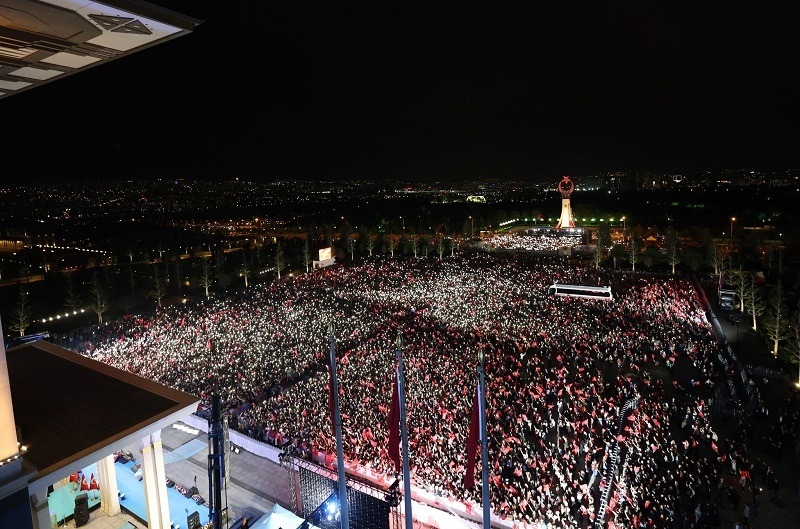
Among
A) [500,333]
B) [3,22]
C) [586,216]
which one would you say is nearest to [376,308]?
[500,333]

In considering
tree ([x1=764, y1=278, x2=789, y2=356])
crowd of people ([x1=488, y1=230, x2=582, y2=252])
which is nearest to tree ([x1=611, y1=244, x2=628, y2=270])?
crowd of people ([x1=488, y1=230, x2=582, y2=252])

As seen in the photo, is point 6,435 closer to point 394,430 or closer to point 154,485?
point 154,485

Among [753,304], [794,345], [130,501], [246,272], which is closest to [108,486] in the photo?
[130,501]

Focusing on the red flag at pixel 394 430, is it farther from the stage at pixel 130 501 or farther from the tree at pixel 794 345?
the tree at pixel 794 345

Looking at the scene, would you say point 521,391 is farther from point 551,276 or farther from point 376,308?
point 551,276

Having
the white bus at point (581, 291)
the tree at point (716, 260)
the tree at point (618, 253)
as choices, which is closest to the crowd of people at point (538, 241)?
the tree at point (618, 253)

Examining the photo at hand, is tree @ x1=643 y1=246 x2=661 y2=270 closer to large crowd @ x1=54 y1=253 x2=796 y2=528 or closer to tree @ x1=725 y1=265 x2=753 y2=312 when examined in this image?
tree @ x1=725 y1=265 x2=753 y2=312
